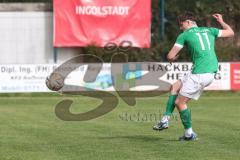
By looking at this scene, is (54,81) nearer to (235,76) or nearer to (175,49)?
(235,76)

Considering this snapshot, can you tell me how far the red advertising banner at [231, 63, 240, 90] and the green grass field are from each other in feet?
23.3

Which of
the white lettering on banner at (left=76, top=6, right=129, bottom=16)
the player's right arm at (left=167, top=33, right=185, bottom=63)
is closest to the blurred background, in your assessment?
the white lettering on banner at (left=76, top=6, right=129, bottom=16)

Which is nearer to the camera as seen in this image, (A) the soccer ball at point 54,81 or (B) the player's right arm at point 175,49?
(B) the player's right arm at point 175,49

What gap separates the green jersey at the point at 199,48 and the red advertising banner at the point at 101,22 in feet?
70.4

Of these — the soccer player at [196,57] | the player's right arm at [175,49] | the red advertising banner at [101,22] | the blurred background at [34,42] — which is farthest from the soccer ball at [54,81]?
the player's right arm at [175,49]

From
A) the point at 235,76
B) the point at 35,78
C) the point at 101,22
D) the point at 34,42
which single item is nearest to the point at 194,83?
the point at 35,78

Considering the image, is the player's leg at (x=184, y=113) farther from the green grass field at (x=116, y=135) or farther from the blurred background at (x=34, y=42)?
the blurred background at (x=34, y=42)

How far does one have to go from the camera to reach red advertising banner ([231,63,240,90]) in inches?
1148

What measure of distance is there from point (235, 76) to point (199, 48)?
17601 millimetres

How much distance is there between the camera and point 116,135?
44.6 feet

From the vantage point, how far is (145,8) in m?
34.1

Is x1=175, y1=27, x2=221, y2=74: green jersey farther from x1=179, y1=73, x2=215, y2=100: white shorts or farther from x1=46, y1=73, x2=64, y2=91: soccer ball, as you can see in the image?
x1=46, y1=73, x2=64, y2=91: soccer ball

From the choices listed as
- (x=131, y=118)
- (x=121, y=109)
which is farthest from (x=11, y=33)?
(x=131, y=118)

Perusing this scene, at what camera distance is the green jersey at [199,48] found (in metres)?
12.0
